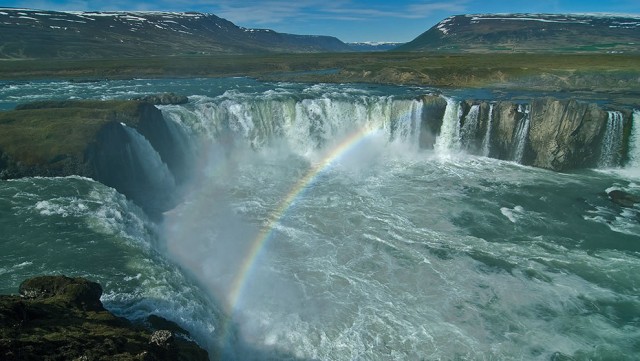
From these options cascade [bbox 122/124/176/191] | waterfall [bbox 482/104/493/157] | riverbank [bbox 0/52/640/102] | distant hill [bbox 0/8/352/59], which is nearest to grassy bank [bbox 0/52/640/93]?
riverbank [bbox 0/52/640/102]

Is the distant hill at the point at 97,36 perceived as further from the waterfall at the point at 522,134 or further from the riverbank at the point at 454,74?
the waterfall at the point at 522,134

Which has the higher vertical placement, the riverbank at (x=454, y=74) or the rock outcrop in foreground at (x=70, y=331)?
the riverbank at (x=454, y=74)

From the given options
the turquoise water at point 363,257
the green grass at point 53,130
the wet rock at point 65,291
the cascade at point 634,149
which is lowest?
the turquoise water at point 363,257

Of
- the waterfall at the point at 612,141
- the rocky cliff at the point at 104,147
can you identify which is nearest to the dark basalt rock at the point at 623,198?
the waterfall at the point at 612,141

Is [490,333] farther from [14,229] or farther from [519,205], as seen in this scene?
[14,229]

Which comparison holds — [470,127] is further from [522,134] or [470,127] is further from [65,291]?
[65,291]

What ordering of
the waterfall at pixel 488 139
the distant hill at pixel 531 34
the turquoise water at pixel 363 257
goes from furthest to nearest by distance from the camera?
the distant hill at pixel 531 34 → the waterfall at pixel 488 139 → the turquoise water at pixel 363 257
